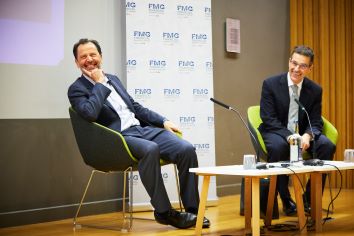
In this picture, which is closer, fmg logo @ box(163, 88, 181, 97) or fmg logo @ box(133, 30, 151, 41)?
fmg logo @ box(133, 30, 151, 41)

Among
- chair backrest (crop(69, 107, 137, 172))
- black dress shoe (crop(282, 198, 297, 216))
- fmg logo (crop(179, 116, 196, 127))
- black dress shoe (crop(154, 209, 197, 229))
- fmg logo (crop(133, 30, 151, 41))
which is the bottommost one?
black dress shoe (crop(282, 198, 297, 216))

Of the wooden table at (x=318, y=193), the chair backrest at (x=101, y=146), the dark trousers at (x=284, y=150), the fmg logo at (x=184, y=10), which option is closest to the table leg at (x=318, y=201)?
the wooden table at (x=318, y=193)

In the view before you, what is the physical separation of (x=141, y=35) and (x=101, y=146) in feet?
4.48

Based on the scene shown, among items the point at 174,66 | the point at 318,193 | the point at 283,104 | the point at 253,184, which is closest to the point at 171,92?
the point at 174,66

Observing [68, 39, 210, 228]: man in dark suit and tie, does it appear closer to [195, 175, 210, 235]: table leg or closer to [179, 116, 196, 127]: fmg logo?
[195, 175, 210, 235]: table leg

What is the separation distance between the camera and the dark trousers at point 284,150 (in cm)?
459

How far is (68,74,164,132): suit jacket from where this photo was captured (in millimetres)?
3957

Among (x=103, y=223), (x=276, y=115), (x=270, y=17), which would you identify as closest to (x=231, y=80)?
(x=270, y=17)

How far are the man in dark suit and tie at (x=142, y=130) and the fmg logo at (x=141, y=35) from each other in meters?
0.65

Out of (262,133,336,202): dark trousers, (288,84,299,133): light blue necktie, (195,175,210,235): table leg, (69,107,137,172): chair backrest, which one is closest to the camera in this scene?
(195,175,210,235): table leg

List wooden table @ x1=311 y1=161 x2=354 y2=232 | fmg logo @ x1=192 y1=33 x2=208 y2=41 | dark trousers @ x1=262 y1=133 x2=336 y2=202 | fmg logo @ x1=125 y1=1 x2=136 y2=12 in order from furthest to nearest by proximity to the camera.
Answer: fmg logo @ x1=192 y1=33 x2=208 y2=41 → fmg logo @ x1=125 y1=1 x2=136 y2=12 → dark trousers @ x1=262 y1=133 x2=336 y2=202 → wooden table @ x1=311 y1=161 x2=354 y2=232

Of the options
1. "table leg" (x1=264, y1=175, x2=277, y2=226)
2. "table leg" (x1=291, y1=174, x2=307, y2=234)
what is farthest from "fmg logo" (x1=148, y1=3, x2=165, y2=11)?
"table leg" (x1=291, y1=174, x2=307, y2=234)

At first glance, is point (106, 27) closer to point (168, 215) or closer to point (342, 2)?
point (168, 215)

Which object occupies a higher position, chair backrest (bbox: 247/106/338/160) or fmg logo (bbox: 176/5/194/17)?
fmg logo (bbox: 176/5/194/17)
